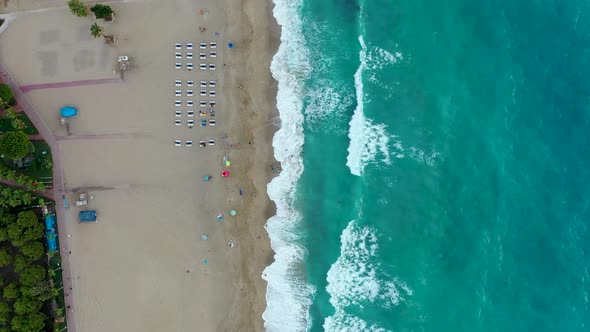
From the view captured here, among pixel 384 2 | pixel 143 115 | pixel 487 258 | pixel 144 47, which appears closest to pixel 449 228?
pixel 487 258

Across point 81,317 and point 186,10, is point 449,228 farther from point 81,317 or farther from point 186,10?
point 81,317

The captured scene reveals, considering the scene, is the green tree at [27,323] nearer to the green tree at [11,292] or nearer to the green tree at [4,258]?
the green tree at [11,292]

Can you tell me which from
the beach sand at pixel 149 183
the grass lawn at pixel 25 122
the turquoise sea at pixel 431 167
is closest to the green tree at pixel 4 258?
the beach sand at pixel 149 183

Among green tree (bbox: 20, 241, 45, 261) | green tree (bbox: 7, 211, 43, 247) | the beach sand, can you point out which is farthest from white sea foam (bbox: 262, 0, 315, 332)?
green tree (bbox: 7, 211, 43, 247)

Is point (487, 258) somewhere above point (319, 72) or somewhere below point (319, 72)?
below

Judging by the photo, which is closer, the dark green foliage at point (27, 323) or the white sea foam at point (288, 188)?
the dark green foliage at point (27, 323)

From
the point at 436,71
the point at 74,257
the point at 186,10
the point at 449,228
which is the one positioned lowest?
the point at 449,228

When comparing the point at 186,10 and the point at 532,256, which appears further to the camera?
the point at 186,10

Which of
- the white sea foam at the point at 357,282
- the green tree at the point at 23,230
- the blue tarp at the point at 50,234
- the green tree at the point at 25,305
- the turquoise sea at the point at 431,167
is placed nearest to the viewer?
the green tree at the point at 25,305
